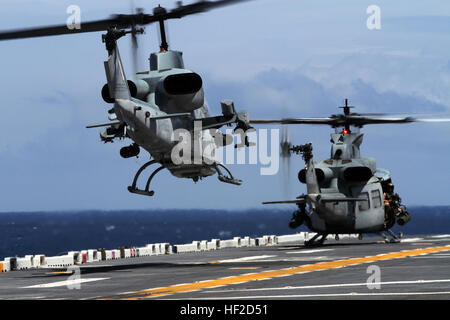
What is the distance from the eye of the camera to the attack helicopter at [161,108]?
94.2ft

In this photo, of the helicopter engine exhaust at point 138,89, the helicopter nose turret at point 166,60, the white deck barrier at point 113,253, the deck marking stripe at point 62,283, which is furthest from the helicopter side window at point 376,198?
the deck marking stripe at point 62,283

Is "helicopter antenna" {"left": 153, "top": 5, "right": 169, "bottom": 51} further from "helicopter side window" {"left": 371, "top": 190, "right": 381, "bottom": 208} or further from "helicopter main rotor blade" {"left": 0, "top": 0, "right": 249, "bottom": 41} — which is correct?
"helicopter side window" {"left": 371, "top": 190, "right": 381, "bottom": 208}

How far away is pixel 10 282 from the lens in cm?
2962

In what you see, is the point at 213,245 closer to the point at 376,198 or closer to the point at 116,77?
the point at 376,198

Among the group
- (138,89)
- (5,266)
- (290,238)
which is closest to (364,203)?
(290,238)

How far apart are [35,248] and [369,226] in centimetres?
11202

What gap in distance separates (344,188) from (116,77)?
23028mm

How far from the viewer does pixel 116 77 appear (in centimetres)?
2912

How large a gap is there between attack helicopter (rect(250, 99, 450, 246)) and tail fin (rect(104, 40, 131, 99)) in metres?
17.8

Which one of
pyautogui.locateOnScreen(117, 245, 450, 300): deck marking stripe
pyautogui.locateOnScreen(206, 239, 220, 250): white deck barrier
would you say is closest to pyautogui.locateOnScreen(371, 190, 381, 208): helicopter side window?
pyautogui.locateOnScreen(117, 245, 450, 300): deck marking stripe

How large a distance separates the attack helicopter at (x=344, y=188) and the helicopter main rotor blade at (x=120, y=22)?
667 inches

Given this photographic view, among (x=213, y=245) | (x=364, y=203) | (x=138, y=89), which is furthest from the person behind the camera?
(x=213, y=245)

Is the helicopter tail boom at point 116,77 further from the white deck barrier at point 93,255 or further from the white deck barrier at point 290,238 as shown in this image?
the white deck barrier at point 290,238
